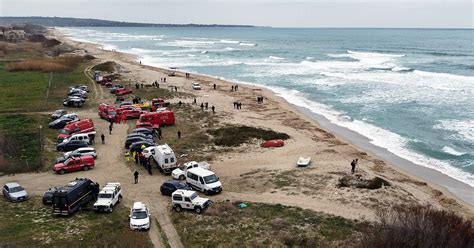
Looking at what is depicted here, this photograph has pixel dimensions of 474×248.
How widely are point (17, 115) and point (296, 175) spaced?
100 ft

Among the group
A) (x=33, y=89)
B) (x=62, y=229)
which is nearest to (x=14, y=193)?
(x=62, y=229)

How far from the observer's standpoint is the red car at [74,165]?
3198cm

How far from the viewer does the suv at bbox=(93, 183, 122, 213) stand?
25250mm

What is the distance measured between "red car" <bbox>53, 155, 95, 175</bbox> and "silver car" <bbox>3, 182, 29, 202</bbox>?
459 cm

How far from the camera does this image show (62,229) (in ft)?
75.8

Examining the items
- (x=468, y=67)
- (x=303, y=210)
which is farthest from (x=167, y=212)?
(x=468, y=67)

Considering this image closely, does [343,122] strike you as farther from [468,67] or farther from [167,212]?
[468,67]

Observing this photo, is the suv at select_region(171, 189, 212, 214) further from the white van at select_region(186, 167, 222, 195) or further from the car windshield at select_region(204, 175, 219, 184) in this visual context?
the car windshield at select_region(204, 175, 219, 184)

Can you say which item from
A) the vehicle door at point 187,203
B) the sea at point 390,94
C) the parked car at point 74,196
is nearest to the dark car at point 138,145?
the parked car at point 74,196

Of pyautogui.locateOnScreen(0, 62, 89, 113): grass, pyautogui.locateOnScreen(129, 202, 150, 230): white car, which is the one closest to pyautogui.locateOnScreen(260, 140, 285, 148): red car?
pyautogui.locateOnScreen(129, 202, 150, 230): white car

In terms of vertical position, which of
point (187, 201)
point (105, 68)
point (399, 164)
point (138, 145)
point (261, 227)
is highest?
point (105, 68)

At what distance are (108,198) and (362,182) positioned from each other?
15964mm

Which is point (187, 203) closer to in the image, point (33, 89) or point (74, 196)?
A: point (74, 196)

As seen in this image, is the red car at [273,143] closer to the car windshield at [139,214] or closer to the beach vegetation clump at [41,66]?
the car windshield at [139,214]
